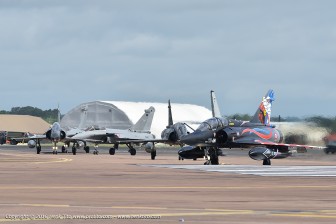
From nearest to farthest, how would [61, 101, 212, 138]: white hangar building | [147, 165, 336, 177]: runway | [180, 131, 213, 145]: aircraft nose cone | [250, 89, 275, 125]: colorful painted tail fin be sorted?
[147, 165, 336, 177]: runway → [180, 131, 213, 145]: aircraft nose cone → [250, 89, 275, 125]: colorful painted tail fin → [61, 101, 212, 138]: white hangar building

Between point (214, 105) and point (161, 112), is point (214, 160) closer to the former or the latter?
point (214, 105)

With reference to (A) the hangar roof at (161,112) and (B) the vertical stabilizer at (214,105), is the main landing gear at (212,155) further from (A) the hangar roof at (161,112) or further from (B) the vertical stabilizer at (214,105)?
(A) the hangar roof at (161,112)

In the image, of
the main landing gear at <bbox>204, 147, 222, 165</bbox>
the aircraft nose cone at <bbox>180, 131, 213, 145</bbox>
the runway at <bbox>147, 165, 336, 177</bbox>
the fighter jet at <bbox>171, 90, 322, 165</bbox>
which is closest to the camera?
the runway at <bbox>147, 165, 336, 177</bbox>

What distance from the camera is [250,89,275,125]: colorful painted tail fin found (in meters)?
62.2

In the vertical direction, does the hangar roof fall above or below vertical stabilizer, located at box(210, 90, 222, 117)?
above

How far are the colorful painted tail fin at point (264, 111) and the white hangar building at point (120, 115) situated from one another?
95726mm

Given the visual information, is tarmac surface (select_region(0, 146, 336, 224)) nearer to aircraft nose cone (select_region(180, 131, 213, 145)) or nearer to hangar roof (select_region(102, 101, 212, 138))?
aircraft nose cone (select_region(180, 131, 213, 145))

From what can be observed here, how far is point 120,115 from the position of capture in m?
163

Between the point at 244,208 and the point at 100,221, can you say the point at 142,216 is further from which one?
the point at 244,208

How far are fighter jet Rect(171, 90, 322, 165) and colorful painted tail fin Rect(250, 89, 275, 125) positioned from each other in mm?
645

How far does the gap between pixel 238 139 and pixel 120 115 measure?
10524cm

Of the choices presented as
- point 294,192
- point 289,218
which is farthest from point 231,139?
point 289,218

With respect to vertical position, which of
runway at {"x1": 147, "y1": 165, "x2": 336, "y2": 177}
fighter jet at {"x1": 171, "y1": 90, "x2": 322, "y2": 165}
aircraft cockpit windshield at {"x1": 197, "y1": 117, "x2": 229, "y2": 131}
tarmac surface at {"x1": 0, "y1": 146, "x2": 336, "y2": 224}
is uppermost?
aircraft cockpit windshield at {"x1": 197, "y1": 117, "x2": 229, "y2": 131}

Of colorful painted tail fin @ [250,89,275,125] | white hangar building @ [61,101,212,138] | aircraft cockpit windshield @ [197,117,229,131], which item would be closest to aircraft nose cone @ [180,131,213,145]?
aircraft cockpit windshield @ [197,117,229,131]
